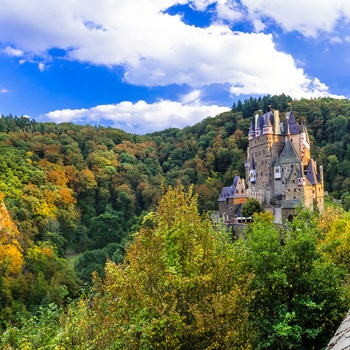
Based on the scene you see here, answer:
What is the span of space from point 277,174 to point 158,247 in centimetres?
4250

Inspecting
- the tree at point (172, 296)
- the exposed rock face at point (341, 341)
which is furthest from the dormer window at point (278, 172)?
the exposed rock face at point (341, 341)

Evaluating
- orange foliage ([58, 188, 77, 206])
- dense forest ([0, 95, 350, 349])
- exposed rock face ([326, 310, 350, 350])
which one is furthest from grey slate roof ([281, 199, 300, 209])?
exposed rock face ([326, 310, 350, 350])

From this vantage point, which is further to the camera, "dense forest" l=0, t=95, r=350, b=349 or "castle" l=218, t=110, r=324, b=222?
"castle" l=218, t=110, r=324, b=222

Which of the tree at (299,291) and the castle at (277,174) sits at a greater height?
the castle at (277,174)

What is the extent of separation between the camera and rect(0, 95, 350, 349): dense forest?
22.9 ft

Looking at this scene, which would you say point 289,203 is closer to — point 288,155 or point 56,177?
point 288,155

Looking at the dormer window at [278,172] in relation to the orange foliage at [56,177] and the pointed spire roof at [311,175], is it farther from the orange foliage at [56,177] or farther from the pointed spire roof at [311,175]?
the orange foliage at [56,177]

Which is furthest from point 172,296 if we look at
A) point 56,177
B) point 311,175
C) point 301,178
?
point 56,177

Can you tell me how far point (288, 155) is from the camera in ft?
157

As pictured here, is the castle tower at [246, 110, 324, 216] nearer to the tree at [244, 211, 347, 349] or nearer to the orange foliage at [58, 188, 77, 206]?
the orange foliage at [58, 188, 77, 206]

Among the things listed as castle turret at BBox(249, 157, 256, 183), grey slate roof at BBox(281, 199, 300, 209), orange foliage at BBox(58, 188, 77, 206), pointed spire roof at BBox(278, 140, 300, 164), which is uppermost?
pointed spire roof at BBox(278, 140, 300, 164)

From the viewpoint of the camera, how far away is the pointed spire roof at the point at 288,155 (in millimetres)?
47275

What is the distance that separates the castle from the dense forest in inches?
218

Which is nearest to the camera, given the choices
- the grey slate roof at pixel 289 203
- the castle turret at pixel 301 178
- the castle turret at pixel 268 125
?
the grey slate roof at pixel 289 203
